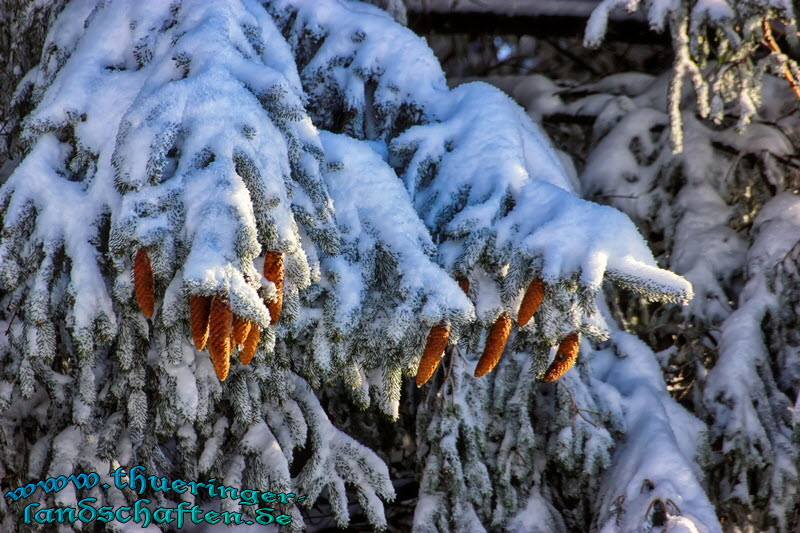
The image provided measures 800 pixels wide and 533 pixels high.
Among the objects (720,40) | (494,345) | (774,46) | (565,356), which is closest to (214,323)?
(494,345)

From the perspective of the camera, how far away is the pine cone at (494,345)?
194 cm

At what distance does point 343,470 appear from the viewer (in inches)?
113

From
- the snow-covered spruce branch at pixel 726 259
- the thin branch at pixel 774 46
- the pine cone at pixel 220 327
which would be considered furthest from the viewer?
the snow-covered spruce branch at pixel 726 259

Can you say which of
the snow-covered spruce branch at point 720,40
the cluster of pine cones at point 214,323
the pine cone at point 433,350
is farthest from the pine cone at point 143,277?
the snow-covered spruce branch at point 720,40

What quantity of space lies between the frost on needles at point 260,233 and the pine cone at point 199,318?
6cm

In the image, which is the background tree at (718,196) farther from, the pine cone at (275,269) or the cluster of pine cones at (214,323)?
the cluster of pine cones at (214,323)

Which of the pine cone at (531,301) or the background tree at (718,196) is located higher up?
the pine cone at (531,301)

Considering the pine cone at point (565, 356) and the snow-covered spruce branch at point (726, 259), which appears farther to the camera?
the snow-covered spruce branch at point (726, 259)

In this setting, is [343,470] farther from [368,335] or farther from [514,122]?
[514,122]

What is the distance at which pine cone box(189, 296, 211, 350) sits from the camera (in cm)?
145

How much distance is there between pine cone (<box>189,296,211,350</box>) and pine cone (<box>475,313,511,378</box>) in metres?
0.79

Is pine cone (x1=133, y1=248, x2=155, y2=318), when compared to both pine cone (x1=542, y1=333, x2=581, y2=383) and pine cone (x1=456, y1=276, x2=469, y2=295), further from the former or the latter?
pine cone (x1=542, y1=333, x2=581, y2=383)

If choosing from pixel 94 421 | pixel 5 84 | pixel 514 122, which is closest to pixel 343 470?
pixel 94 421

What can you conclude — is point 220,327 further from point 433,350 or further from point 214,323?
point 433,350
